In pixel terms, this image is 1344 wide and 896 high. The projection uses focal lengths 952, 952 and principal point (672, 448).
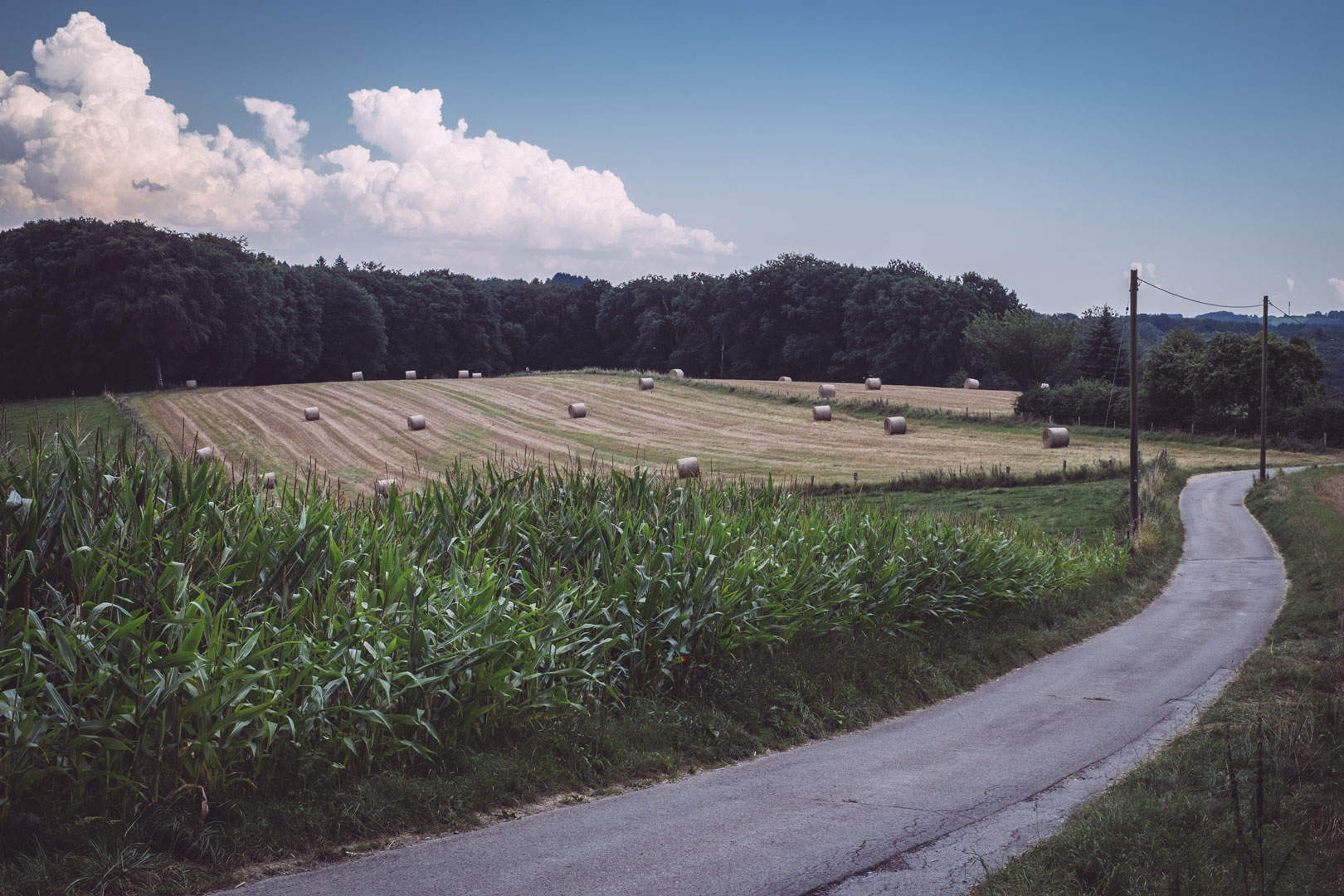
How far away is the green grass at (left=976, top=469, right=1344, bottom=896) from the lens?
18.1ft

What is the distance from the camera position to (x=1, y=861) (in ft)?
16.7

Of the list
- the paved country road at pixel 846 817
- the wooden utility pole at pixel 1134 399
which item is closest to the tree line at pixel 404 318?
the wooden utility pole at pixel 1134 399

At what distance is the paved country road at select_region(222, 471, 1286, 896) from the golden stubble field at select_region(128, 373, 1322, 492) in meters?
22.2

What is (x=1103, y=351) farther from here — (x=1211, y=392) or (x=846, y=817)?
(x=846, y=817)

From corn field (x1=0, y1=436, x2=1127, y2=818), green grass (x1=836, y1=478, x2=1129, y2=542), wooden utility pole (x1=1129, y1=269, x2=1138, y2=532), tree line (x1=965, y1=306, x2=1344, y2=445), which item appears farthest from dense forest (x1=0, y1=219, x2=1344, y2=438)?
corn field (x1=0, y1=436, x2=1127, y2=818)

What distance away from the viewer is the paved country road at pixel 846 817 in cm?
578

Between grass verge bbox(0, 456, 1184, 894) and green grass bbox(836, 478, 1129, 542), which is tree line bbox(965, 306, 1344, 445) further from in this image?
grass verge bbox(0, 456, 1184, 894)

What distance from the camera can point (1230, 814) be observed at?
6652 mm

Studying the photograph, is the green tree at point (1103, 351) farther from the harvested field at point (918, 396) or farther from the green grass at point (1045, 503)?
the green grass at point (1045, 503)

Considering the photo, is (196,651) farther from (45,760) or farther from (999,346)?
(999,346)

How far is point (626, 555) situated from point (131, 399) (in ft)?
177

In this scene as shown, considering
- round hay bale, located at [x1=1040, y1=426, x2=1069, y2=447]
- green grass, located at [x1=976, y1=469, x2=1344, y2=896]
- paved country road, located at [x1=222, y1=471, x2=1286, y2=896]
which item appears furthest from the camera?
round hay bale, located at [x1=1040, y1=426, x2=1069, y2=447]

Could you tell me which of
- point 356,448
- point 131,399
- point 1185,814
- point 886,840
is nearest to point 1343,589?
point 1185,814

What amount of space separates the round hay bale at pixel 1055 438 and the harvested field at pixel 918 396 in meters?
8.63
